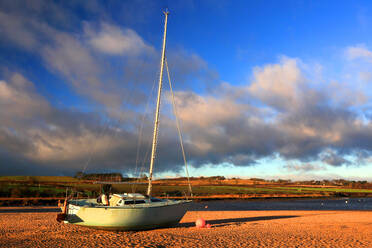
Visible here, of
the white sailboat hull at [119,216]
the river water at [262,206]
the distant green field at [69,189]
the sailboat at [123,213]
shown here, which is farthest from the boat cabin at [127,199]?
the river water at [262,206]

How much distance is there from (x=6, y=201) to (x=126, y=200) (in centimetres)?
4183

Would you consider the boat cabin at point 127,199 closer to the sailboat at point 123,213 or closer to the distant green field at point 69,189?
the sailboat at point 123,213

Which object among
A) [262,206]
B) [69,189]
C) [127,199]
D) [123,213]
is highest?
[127,199]

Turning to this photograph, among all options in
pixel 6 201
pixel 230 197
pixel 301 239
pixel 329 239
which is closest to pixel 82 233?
pixel 301 239

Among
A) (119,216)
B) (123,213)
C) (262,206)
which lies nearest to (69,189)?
(262,206)

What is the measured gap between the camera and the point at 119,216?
20.4m

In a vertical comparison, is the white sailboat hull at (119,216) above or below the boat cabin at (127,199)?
below

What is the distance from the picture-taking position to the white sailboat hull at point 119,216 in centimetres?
2025

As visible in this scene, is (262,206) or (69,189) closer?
(262,206)

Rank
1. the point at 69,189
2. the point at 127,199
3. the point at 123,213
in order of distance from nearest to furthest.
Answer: the point at 123,213
the point at 127,199
the point at 69,189

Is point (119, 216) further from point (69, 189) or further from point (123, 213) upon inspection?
point (69, 189)

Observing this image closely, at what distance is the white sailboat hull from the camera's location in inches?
797

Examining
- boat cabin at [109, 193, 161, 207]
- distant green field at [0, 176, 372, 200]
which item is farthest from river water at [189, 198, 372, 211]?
boat cabin at [109, 193, 161, 207]

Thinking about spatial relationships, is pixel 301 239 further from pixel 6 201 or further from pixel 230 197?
pixel 230 197
